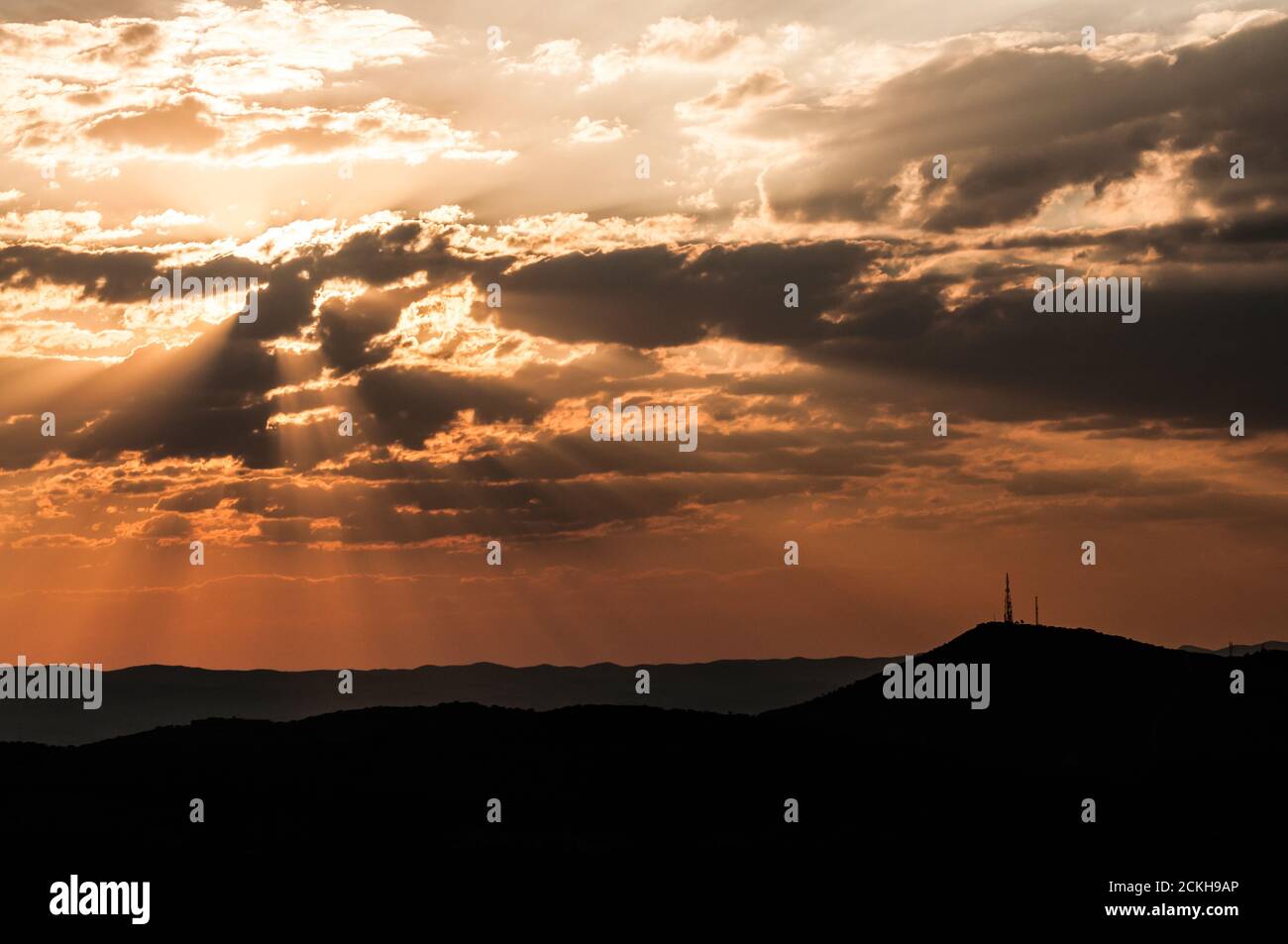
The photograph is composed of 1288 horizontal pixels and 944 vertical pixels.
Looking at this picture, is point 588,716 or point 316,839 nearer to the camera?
point 316,839

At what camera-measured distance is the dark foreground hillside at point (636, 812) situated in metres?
66.2

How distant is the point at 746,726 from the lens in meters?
89.0

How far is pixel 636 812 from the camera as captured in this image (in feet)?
249

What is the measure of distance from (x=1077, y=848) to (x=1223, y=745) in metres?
32.7

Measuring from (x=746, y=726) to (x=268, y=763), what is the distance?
1043 inches

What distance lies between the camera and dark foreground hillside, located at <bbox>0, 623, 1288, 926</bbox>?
217ft

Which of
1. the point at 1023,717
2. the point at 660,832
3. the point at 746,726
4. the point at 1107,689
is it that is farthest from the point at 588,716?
the point at 1107,689

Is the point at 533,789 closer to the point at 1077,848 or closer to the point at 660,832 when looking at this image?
the point at 660,832

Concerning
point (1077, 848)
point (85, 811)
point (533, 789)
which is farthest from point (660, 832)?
point (85, 811)

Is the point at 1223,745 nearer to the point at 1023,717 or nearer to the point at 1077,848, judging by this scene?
the point at 1023,717
